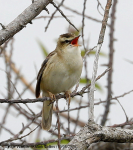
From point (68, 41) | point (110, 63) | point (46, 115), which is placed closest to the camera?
point (68, 41)

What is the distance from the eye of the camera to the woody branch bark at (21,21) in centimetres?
244

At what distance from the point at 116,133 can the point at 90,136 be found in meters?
0.28

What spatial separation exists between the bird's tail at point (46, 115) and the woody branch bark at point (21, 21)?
2039 mm

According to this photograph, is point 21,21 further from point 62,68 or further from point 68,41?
point 68,41

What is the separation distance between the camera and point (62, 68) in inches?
153

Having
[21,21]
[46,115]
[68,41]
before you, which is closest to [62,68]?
[68,41]

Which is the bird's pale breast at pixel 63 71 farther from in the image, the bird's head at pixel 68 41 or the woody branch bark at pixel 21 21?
the woody branch bark at pixel 21 21

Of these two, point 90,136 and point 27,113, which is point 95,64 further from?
point 27,113

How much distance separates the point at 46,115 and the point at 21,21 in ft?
7.26

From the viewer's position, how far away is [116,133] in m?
2.22

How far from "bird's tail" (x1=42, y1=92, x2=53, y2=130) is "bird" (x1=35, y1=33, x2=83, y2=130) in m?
0.23

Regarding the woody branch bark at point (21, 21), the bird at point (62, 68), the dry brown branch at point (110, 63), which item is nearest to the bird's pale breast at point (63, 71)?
the bird at point (62, 68)

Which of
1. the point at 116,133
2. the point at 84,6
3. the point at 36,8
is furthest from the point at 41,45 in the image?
the point at 116,133

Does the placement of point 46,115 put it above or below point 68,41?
below
